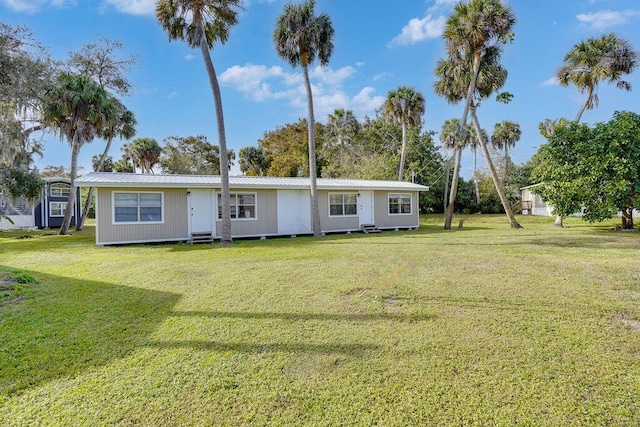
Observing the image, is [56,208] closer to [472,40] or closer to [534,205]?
[472,40]

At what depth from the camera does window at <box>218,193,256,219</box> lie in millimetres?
13406

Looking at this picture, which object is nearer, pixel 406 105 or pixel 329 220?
pixel 329 220

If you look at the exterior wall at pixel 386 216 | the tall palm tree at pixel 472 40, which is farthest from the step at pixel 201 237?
the tall palm tree at pixel 472 40

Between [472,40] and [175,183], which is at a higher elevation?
[472,40]

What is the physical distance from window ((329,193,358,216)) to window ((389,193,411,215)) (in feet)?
7.14

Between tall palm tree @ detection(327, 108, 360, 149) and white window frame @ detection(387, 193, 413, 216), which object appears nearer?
white window frame @ detection(387, 193, 413, 216)

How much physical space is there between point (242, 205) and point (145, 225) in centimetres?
363

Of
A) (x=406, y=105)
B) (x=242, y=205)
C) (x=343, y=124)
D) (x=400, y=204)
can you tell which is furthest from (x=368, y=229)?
(x=343, y=124)

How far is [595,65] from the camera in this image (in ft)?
53.2

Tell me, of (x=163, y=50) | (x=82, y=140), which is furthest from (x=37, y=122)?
(x=163, y=50)

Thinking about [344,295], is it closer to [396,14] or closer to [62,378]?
[62,378]

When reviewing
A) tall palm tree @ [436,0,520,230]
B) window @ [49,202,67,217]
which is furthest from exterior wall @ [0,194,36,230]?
tall palm tree @ [436,0,520,230]

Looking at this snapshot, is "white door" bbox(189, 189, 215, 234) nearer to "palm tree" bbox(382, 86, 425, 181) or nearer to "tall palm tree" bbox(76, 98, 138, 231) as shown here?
"tall palm tree" bbox(76, 98, 138, 231)

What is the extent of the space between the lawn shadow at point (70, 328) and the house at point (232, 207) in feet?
21.3
